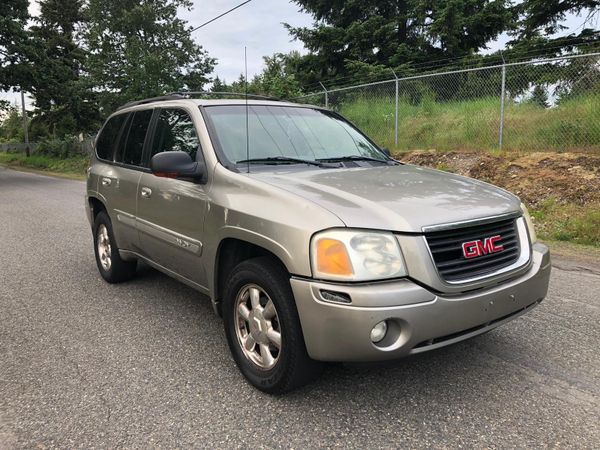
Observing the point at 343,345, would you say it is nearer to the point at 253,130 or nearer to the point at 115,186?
the point at 253,130

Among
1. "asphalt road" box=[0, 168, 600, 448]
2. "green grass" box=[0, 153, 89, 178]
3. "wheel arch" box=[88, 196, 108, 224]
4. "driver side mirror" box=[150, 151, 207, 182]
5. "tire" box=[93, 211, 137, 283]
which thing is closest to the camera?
"asphalt road" box=[0, 168, 600, 448]

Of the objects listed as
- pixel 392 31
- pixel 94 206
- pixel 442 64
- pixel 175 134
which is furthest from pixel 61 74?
pixel 175 134

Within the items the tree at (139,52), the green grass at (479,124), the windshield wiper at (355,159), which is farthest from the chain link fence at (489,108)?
the tree at (139,52)

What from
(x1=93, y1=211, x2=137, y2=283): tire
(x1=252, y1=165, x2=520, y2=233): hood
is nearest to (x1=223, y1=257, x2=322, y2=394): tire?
(x1=252, y1=165, x2=520, y2=233): hood

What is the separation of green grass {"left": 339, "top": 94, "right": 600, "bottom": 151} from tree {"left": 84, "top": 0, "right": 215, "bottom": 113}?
16647mm

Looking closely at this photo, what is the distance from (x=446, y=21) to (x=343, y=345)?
19547 millimetres

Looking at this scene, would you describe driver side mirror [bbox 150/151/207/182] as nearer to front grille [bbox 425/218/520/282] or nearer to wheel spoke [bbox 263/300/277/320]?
wheel spoke [bbox 263/300/277/320]

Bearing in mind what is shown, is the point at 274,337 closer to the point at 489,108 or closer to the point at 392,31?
the point at 489,108

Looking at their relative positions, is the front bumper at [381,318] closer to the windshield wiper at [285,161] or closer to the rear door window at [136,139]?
the windshield wiper at [285,161]

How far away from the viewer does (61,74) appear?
85.0 ft

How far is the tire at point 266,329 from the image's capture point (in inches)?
102

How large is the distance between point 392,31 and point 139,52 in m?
15.1

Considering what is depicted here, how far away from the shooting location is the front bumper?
7.72ft

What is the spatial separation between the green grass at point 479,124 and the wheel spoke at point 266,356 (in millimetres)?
9028
